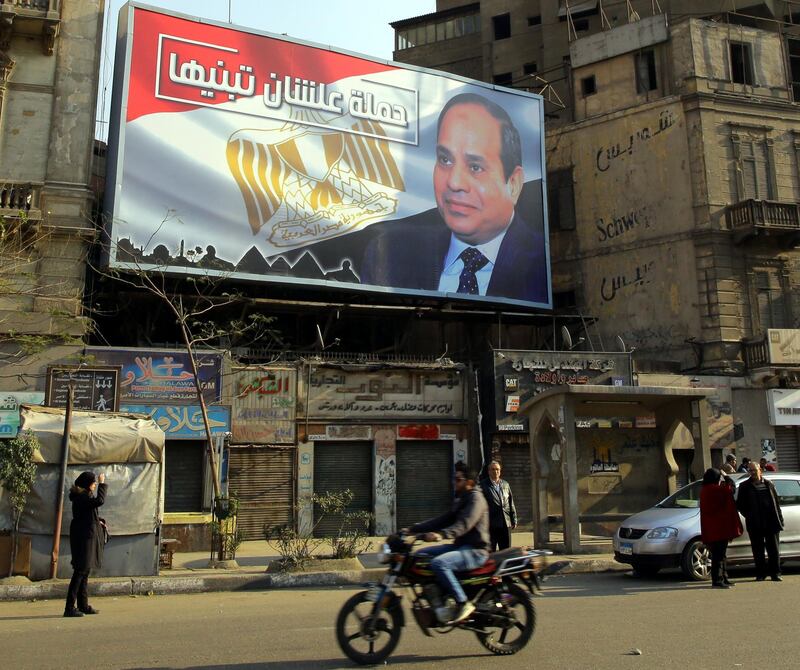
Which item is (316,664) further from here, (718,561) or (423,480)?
(423,480)

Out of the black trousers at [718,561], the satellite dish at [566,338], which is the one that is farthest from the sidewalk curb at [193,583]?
the satellite dish at [566,338]

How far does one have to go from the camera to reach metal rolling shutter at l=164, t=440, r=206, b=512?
19.8 meters

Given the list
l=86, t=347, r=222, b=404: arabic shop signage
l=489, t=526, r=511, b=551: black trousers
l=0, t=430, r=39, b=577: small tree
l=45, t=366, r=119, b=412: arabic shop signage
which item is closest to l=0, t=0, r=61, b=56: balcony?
l=86, t=347, r=222, b=404: arabic shop signage

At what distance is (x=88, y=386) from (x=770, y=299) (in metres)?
20.9

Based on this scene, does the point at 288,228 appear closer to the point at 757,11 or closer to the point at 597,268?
the point at 597,268

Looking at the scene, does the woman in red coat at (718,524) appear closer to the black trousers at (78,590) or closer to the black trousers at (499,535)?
the black trousers at (499,535)

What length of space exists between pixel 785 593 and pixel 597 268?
1988cm

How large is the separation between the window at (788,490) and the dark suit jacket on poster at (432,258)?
1352 centimetres


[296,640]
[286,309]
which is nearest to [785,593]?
[296,640]

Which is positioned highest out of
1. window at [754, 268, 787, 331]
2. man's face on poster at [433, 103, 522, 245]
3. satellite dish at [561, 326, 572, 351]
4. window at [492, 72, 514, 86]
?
window at [492, 72, 514, 86]

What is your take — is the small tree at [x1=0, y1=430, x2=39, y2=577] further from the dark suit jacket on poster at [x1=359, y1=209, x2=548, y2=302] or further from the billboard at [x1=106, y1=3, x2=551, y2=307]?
the dark suit jacket on poster at [x1=359, y1=209, x2=548, y2=302]

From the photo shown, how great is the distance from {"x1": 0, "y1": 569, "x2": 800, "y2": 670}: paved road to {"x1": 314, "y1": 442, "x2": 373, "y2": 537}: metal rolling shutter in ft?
36.0

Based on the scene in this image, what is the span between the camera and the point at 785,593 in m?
9.69

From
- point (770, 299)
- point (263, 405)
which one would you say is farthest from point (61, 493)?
point (770, 299)
